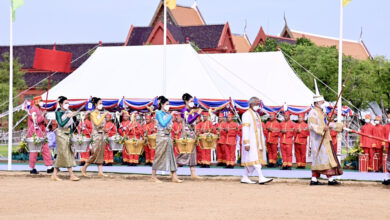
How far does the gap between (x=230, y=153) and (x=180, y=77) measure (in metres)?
3.34

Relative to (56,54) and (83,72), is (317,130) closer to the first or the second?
(56,54)

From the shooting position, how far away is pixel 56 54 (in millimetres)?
21953

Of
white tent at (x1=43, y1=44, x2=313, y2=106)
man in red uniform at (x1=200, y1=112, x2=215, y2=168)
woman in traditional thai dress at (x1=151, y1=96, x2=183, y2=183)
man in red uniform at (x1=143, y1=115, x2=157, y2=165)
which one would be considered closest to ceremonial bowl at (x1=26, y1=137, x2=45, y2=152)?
woman in traditional thai dress at (x1=151, y1=96, x2=183, y2=183)

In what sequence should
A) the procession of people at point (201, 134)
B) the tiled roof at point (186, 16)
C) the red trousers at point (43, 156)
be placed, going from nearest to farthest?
1. the procession of people at point (201, 134)
2. the red trousers at point (43, 156)
3. the tiled roof at point (186, 16)

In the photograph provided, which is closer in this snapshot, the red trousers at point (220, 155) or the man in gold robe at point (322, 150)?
the man in gold robe at point (322, 150)

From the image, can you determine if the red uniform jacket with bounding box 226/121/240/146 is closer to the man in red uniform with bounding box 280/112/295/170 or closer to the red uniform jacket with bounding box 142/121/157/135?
the man in red uniform with bounding box 280/112/295/170

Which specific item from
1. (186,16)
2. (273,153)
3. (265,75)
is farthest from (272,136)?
(186,16)

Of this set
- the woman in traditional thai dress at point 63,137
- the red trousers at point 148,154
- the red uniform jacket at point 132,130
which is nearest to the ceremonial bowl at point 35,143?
the woman in traditional thai dress at point 63,137

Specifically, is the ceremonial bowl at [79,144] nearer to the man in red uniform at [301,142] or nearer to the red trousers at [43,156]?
the red trousers at [43,156]

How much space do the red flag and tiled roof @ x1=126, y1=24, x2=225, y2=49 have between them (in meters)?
38.3

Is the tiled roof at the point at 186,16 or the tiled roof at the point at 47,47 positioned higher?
the tiled roof at the point at 186,16

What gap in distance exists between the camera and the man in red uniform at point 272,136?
23312 millimetres

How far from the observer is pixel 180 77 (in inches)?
981

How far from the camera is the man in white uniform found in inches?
631
